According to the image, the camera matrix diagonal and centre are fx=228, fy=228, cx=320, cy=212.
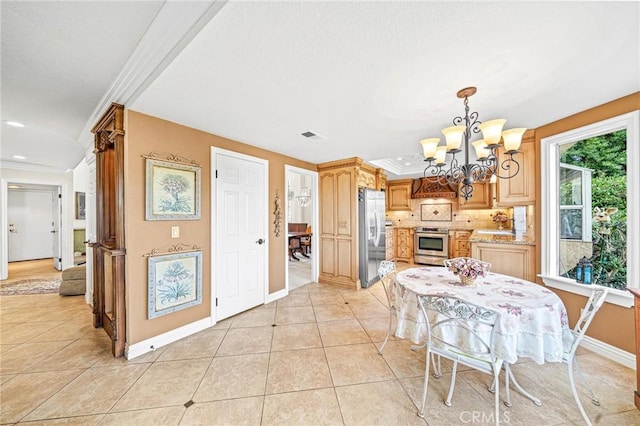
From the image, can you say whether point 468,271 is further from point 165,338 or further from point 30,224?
point 30,224

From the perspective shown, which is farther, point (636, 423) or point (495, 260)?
point (495, 260)

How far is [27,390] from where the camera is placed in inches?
68.4

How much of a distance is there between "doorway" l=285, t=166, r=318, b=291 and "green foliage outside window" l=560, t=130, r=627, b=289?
143 inches

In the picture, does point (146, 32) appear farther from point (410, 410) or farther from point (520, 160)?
point (520, 160)

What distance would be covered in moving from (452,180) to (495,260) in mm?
1572

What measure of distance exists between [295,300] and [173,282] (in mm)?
1771

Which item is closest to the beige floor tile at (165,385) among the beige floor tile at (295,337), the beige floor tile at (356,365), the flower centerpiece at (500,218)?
the beige floor tile at (295,337)

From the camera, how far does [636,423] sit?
1451 mm

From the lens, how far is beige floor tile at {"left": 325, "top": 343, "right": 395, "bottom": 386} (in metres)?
1.87

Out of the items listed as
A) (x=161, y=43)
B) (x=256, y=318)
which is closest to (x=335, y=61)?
(x=161, y=43)

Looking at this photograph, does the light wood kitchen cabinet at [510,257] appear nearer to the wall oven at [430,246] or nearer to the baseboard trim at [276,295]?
the wall oven at [430,246]

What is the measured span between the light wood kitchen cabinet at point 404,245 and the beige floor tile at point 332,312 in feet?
11.9

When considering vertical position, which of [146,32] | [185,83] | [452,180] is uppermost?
[146,32]

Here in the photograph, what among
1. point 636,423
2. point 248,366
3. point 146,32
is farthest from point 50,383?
point 636,423
